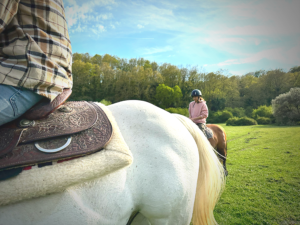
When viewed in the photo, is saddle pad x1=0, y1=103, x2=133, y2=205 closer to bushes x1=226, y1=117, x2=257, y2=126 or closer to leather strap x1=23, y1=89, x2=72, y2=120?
leather strap x1=23, y1=89, x2=72, y2=120

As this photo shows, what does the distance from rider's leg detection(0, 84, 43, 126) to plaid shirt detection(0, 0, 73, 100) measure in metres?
0.04

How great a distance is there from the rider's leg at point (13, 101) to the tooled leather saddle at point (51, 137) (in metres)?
0.05

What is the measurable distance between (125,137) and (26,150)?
1.84 ft

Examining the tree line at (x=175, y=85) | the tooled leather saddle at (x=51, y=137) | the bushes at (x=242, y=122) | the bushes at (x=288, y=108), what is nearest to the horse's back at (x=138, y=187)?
the tooled leather saddle at (x=51, y=137)

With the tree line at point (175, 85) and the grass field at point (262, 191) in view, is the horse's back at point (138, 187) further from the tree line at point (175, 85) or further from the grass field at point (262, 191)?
the tree line at point (175, 85)

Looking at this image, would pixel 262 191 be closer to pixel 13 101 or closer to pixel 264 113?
pixel 13 101

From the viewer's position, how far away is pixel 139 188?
3.34 ft

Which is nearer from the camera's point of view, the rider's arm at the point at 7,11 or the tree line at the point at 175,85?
the rider's arm at the point at 7,11

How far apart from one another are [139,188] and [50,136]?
2.13ft

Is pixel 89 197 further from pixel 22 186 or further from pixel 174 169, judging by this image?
pixel 174 169

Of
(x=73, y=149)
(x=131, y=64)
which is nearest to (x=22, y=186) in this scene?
(x=73, y=149)

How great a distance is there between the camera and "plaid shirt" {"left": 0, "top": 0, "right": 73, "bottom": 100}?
77 centimetres

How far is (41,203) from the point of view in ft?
2.59

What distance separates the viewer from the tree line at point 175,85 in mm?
19922
